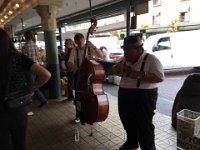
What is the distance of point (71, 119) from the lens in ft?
11.9

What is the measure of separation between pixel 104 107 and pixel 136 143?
57 cm

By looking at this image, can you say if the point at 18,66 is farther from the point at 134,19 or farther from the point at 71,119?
the point at 134,19

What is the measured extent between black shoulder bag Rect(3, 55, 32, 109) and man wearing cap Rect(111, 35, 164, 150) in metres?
1.04

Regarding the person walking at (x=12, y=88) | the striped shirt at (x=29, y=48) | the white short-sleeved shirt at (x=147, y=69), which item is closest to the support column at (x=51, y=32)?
the striped shirt at (x=29, y=48)

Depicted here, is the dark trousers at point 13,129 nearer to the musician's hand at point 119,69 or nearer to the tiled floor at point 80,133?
the musician's hand at point 119,69

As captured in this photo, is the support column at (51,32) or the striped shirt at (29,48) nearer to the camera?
the striped shirt at (29,48)

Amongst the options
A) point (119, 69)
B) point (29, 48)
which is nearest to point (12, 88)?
point (119, 69)

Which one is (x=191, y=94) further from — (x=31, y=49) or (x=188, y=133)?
(x=31, y=49)

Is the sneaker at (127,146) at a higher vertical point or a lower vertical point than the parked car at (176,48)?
lower

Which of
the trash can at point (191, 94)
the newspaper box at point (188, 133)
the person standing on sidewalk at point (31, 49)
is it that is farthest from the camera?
the person standing on sidewalk at point (31, 49)

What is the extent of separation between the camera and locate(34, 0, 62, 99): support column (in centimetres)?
450

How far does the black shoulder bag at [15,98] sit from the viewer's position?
140 centimetres

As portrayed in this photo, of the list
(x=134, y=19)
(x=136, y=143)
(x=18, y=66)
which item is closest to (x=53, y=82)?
(x=134, y=19)

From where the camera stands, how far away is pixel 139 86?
86.4 inches
